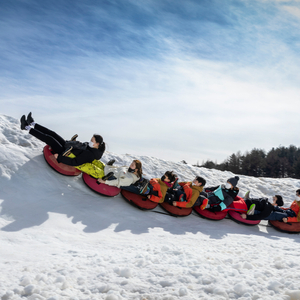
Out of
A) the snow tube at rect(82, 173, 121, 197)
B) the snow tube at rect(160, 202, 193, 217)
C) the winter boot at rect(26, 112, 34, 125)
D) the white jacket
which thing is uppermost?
the winter boot at rect(26, 112, 34, 125)

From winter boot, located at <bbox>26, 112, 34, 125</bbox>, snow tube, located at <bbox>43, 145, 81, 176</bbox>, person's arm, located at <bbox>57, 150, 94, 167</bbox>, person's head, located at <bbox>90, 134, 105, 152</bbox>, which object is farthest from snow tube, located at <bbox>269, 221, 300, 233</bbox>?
winter boot, located at <bbox>26, 112, 34, 125</bbox>

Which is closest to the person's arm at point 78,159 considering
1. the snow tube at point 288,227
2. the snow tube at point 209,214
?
the snow tube at point 209,214

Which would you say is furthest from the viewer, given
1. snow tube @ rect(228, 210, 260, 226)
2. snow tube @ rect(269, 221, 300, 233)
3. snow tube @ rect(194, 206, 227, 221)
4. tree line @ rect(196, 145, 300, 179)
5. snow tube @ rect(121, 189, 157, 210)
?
tree line @ rect(196, 145, 300, 179)

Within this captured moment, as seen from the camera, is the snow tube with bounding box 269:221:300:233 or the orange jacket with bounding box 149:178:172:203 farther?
the snow tube with bounding box 269:221:300:233

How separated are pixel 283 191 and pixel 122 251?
319 inches

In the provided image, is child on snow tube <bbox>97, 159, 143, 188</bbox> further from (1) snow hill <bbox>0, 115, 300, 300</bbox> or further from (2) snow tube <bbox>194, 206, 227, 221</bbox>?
(2) snow tube <bbox>194, 206, 227, 221</bbox>

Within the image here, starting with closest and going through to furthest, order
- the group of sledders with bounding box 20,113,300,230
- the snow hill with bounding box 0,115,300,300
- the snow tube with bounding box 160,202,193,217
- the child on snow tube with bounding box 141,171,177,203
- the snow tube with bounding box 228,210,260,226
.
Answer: the snow hill with bounding box 0,115,300,300 < the group of sledders with bounding box 20,113,300,230 < the child on snow tube with bounding box 141,171,177,203 < the snow tube with bounding box 160,202,193,217 < the snow tube with bounding box 228,210,260,226

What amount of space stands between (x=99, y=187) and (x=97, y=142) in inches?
38.1

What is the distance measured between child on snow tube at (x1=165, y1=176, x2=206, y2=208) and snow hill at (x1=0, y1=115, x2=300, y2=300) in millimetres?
390

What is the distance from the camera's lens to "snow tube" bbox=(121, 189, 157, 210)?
18.3ft

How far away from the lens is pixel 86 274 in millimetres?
2750

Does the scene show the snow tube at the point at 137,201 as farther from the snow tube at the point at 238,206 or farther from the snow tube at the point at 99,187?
the snow tube at the point at 238,206

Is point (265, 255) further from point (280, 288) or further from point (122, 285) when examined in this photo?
point (122, 285)

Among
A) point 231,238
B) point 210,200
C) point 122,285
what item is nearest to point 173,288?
point 122,285
